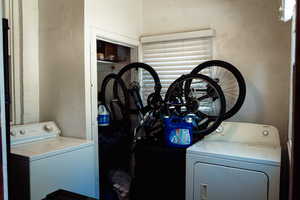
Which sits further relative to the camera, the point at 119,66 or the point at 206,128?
the point at 119,66

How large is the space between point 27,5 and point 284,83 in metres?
2.92

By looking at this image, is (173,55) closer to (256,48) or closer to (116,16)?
(116,16)

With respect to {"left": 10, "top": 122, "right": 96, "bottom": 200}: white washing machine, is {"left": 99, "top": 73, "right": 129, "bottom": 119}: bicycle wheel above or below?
above

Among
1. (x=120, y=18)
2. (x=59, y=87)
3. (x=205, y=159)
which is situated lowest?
(x=205, y=159)

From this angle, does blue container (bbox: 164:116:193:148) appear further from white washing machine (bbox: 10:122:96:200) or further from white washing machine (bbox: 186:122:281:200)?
white washing machine (bbox: 10:122:96:200)

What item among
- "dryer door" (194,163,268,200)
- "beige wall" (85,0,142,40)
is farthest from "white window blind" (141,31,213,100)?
"dryer door" (194,163,268,200)

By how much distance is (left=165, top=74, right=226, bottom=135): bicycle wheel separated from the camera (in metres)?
2.32

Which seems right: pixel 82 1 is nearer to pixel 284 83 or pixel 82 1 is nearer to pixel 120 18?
pixel 120 18

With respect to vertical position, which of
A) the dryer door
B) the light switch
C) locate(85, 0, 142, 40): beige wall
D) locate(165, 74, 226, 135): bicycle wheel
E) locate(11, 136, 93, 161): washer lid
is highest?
locate(85, 0, 142, 40): beige wall

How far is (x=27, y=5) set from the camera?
2590 millimetres

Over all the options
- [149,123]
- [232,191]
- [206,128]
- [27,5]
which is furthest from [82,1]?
[232,191]

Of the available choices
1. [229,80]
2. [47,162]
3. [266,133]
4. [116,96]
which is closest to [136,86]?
[116,96]

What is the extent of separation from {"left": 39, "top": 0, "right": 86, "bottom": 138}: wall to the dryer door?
1260 millimetres

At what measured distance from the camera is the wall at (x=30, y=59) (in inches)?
102
